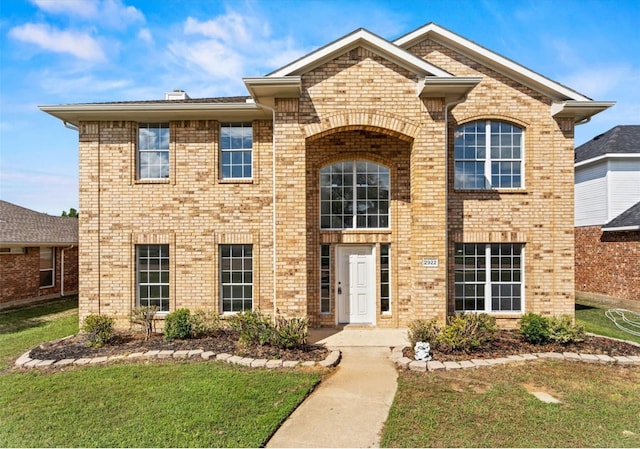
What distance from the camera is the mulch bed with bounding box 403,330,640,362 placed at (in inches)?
287

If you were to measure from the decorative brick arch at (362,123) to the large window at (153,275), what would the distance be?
5.32 m

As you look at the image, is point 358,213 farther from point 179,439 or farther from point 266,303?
point 179,439

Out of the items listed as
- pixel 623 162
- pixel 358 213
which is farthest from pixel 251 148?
pixel 623 162

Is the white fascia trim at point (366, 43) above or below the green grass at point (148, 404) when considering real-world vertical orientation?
above

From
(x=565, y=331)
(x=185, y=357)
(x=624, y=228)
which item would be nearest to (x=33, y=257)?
(x=185, y=357)

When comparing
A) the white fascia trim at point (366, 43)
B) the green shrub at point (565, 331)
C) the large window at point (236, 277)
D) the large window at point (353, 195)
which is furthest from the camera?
the large window at point (353, 195)

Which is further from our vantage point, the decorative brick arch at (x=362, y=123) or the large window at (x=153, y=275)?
the large window at (x=153, y=275)

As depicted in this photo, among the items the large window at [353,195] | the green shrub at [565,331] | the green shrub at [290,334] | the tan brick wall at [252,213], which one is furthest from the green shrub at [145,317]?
the green shrub at [565,331]

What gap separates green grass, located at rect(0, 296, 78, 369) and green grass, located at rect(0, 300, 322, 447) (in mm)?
1097

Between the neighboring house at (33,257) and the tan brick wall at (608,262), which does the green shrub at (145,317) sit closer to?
the neighboring house at (33,257)

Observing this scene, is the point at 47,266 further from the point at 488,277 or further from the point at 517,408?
the point at 517,408

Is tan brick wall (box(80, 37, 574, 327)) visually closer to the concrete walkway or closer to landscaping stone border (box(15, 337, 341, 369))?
landscaping stone border (box(15, 337, 341, 369))

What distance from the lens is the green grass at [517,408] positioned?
4457 mm

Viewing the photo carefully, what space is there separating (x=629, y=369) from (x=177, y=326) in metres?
9.78
